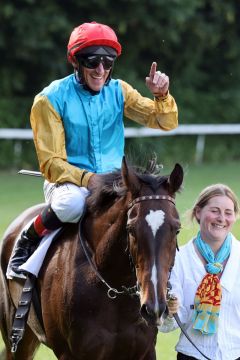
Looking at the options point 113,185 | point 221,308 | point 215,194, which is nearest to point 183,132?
point 215,194

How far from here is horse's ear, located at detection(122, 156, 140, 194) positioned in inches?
209

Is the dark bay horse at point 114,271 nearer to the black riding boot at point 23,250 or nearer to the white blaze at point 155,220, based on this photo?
the white blaze at point 155,220

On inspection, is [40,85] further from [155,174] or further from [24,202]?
[155,174]

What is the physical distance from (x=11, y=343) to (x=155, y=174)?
81.4 inches

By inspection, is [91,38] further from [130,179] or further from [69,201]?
[130,179]

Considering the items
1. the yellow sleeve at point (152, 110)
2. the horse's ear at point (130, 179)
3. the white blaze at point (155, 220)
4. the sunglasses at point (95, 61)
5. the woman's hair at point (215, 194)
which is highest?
the sunglasses at point (95, 61)

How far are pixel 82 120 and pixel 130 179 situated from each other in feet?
3.26

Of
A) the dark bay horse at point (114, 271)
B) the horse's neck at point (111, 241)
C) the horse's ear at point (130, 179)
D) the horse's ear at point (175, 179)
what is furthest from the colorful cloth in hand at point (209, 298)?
the horse's ear at point (130, 179)

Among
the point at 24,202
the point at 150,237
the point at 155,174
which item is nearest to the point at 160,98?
the point at 155,174

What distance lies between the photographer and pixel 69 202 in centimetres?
592

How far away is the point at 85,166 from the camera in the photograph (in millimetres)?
6289

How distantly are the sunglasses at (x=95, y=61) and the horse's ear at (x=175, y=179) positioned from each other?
1.16 metres

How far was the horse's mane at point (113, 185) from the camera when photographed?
5.35 m

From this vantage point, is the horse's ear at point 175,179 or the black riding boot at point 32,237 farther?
the black riding boot at point 32,237
